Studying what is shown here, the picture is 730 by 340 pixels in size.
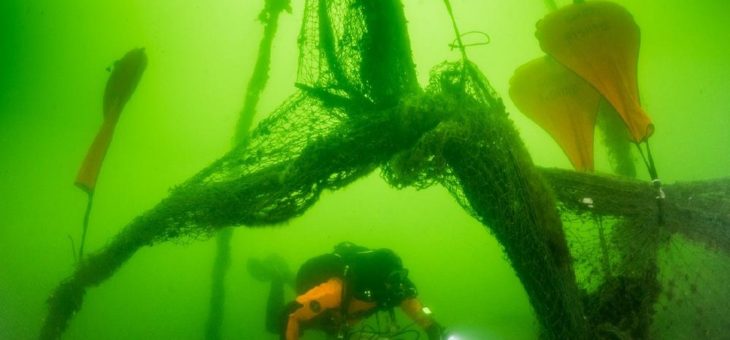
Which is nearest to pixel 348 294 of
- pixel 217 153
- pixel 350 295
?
pixel 350 295

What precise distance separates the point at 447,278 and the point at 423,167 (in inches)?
391

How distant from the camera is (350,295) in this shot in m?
3.86

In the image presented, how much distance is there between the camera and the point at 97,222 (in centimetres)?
1560

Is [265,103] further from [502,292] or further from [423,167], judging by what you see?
[423,167]

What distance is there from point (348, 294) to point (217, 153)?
11835 mm

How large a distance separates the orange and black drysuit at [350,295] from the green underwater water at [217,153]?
14.7ft

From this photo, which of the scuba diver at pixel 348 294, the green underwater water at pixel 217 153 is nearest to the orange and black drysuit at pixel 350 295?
the scuba diver at pixel 348 294

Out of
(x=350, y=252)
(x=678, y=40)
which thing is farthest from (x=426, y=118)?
(x=678, y=40)

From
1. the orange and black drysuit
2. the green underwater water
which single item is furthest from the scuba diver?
the green underwater water

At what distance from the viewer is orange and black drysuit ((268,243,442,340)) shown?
356cm

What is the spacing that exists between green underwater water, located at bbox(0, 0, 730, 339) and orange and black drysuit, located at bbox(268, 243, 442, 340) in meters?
4.47

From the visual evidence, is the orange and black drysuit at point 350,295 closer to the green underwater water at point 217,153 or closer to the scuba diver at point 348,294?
the scuba diver at point 348,294

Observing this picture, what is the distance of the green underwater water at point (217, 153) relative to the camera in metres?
7.98

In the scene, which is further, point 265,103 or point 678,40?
point 265,103
